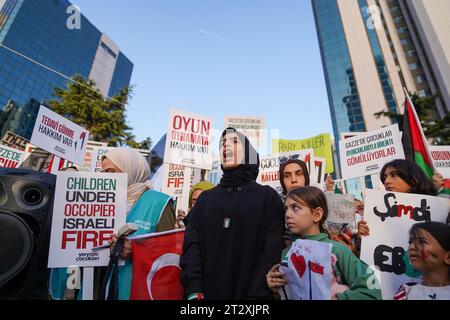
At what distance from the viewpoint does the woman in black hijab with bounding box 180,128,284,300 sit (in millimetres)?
1568

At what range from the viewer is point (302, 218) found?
167cm

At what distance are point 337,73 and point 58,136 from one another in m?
42.3

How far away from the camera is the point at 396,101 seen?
32719 mm

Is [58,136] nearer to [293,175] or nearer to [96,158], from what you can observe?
[96,158]

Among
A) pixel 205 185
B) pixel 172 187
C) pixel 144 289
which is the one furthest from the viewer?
pixel 172 187

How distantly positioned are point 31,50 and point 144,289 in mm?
57967

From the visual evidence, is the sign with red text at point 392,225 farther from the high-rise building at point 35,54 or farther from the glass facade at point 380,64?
the high-rise building at point 35,54

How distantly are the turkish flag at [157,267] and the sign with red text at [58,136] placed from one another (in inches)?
140

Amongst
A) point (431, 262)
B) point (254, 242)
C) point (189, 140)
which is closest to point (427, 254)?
point (431, 262)

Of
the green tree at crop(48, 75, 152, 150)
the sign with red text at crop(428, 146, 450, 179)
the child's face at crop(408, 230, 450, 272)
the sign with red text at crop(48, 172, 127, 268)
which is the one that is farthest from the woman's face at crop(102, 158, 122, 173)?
the green tree at crop(48, 75, 152, 150)

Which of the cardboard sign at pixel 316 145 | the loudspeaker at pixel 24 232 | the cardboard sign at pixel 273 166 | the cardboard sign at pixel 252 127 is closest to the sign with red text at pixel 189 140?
the cardboard sign at pixel 252 127

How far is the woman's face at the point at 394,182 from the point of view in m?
2.21

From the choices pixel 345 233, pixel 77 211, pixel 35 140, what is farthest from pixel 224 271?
pixel 35 140
